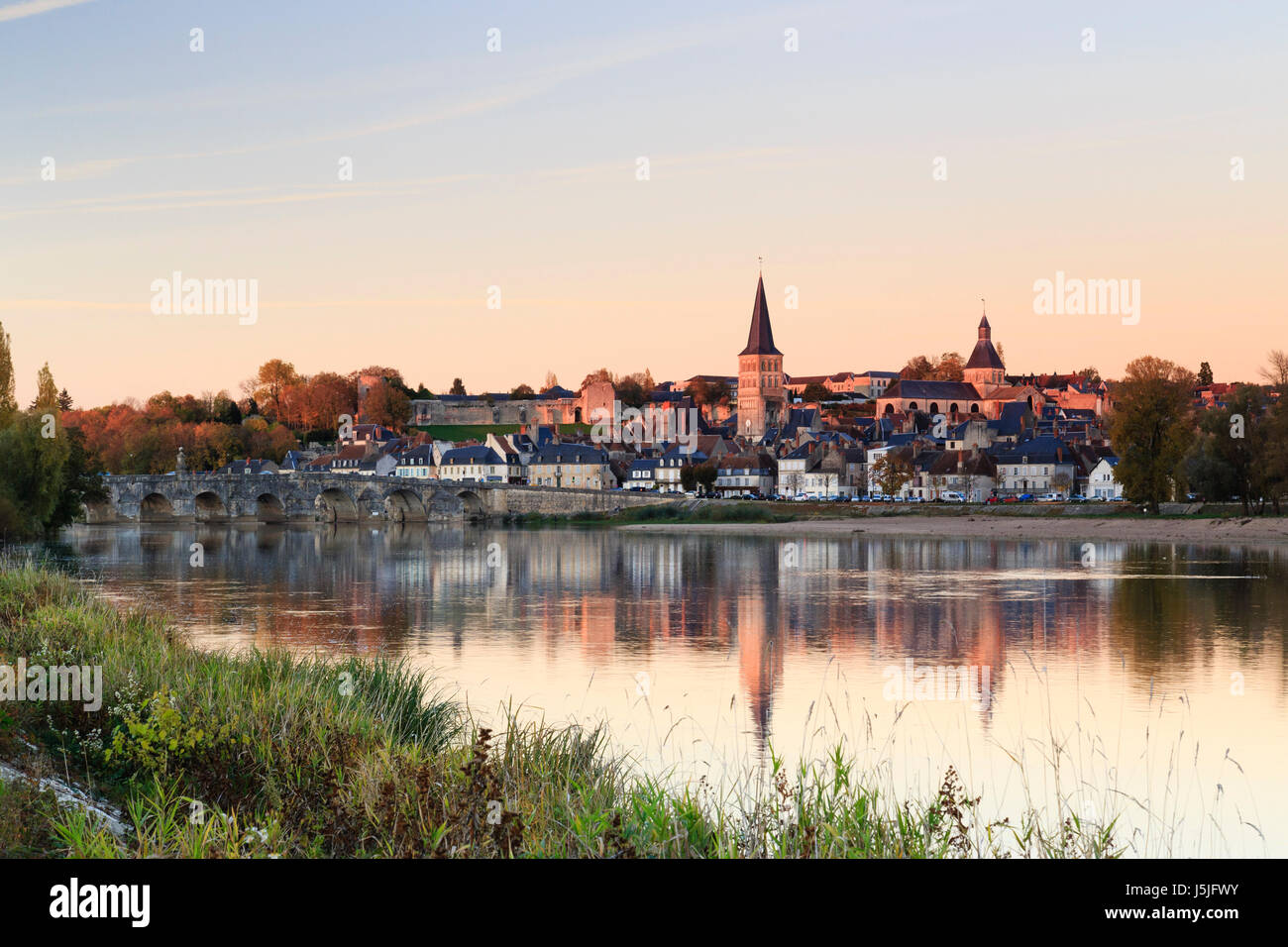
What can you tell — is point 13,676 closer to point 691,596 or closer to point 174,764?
point 174,764

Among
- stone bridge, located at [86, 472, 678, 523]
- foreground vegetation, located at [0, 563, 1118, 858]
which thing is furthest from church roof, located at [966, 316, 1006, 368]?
foreground vegetation, located at [0, 563, 1118, 858]

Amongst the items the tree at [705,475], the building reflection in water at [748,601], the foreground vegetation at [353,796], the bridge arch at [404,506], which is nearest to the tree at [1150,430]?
the building reflection in water at [748,601]

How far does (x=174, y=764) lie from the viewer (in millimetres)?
8680

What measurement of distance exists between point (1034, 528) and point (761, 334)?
279 ft

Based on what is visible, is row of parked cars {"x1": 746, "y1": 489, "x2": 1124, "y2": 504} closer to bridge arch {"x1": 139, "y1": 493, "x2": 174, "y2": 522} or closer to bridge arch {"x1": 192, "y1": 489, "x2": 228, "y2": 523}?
bridge arch {"x1": 192, "y1": 489, "x2": 228, "y2": 523}

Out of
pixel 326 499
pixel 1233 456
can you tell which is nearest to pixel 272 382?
pixel 326 499

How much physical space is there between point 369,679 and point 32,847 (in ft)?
19.1

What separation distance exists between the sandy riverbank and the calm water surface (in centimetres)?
541

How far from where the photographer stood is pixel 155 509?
293ft

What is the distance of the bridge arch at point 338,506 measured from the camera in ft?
287

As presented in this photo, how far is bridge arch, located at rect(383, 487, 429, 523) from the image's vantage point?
88.2 metres

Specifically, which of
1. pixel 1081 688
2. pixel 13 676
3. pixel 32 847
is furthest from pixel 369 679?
pixel 1081 688

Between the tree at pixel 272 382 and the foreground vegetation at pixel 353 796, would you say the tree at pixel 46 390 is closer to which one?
the foreground vegetation at pixel 353 796

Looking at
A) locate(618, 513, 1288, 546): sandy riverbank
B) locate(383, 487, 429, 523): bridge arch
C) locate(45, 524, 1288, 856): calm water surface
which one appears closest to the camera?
locate(45, 524, 1288, 856): calm water surface
